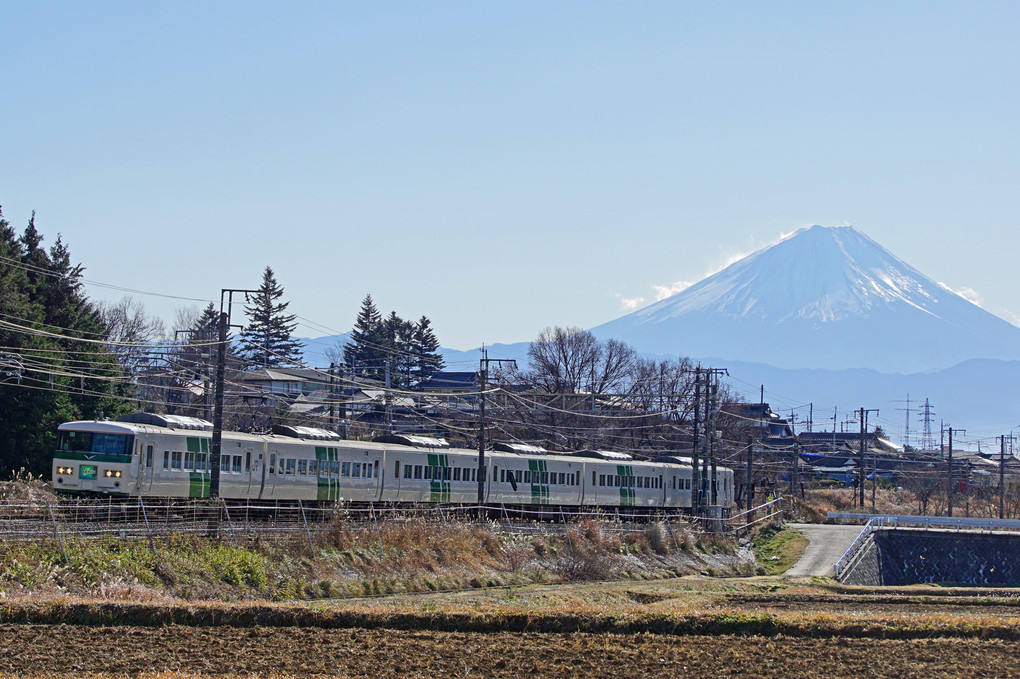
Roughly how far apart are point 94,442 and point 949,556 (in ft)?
138

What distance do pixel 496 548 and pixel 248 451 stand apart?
27.7ft

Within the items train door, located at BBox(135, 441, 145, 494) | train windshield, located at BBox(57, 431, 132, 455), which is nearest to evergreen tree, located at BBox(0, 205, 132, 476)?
train windshield, located at BBox(57, 431, 132, 455)

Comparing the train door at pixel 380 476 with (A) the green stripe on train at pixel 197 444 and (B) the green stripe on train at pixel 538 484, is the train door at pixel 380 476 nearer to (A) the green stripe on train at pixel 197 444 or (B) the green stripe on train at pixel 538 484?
(A) the green stripe on train at pixel 197 444

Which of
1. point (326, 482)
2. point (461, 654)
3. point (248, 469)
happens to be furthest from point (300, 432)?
point (461, 654)

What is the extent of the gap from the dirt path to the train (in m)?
14.8

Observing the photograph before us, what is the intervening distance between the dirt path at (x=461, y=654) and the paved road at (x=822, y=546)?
85.7ft

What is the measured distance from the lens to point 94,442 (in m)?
33.9

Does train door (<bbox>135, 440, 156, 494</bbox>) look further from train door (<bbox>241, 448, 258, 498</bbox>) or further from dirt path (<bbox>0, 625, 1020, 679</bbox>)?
dirt path (<bbox>0, 625, 1020, 679</bbox>)

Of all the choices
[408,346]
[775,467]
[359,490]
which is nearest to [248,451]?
[359,490]

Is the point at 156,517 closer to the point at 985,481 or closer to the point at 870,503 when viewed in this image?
the point at 870,503

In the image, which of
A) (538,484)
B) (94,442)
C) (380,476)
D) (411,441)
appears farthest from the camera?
(538,484)

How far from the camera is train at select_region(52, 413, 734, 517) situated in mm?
33750

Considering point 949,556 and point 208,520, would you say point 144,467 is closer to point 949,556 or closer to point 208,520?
point 208,520

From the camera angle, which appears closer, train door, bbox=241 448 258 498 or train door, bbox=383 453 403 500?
train door, bbox=241 448 258 498
